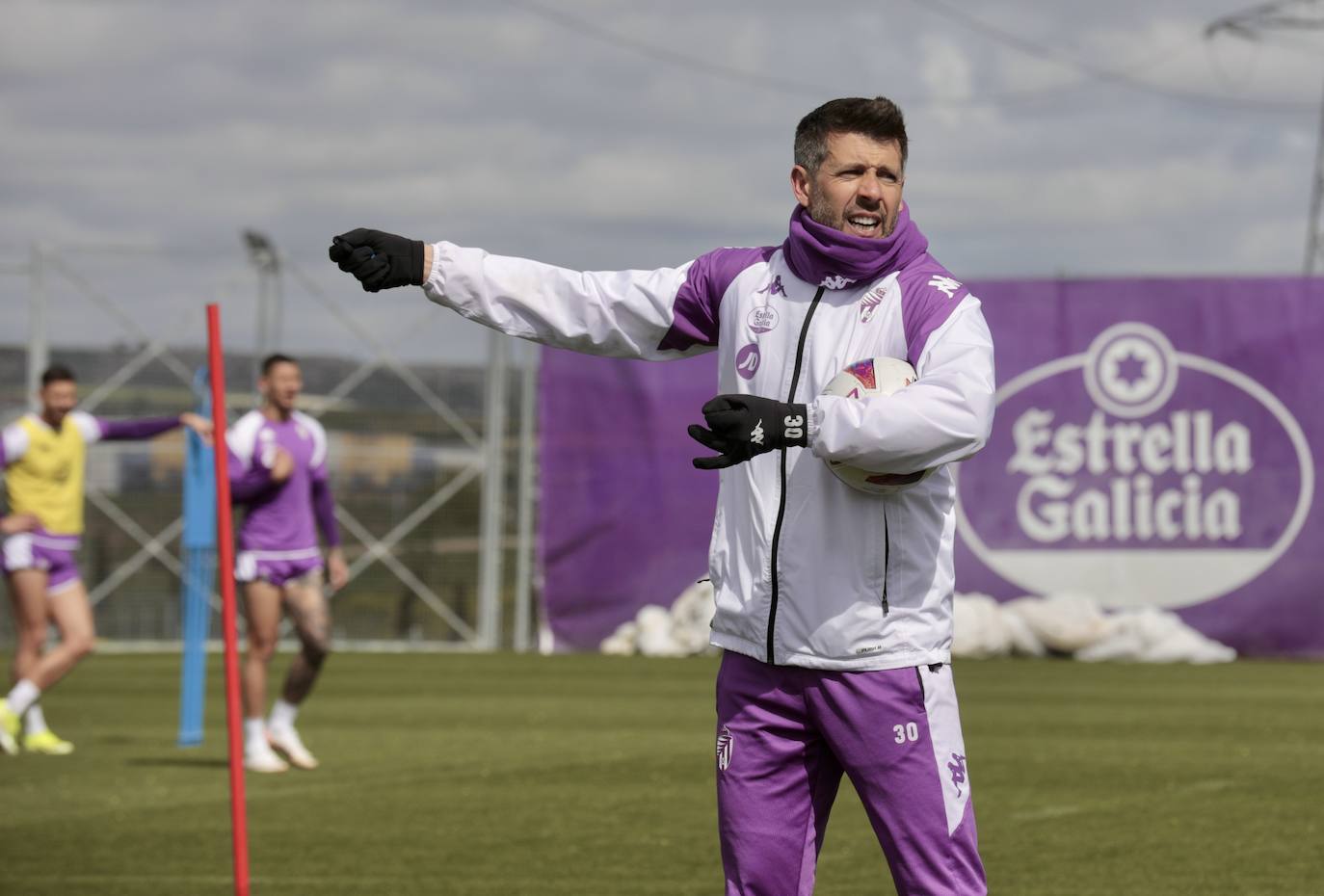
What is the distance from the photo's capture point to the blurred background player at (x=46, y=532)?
40.2 feet

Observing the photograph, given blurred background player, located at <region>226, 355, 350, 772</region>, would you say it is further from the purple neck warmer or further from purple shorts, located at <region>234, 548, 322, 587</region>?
the purple neck warmer

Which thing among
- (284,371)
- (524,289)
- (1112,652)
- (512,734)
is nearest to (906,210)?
(524,289)

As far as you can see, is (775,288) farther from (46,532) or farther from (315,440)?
(46,532)

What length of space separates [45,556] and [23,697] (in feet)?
3.13

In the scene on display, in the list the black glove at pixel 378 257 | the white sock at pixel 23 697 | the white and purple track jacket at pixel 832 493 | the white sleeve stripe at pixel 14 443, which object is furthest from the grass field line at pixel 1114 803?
the white sleeve stripe at pixel 14 443

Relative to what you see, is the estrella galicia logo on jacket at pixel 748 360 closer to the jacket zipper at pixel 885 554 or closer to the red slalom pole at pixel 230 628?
the jacket zipper at pixel 885 554

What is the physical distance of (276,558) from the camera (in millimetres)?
11344

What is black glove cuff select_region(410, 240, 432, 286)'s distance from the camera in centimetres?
455

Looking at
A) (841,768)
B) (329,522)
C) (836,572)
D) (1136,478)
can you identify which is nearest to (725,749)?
(841,768)

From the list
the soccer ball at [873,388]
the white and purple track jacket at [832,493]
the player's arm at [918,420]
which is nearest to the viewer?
the player's arm at [918,420]

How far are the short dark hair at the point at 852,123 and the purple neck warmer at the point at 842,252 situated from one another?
0.13m

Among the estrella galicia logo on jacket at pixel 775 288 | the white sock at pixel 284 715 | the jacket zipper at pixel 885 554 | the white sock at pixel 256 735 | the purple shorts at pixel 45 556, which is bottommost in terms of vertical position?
the white sock at pixel 256 735

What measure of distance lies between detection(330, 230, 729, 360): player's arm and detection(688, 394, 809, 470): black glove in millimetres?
603

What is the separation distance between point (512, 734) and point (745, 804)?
895 cm
